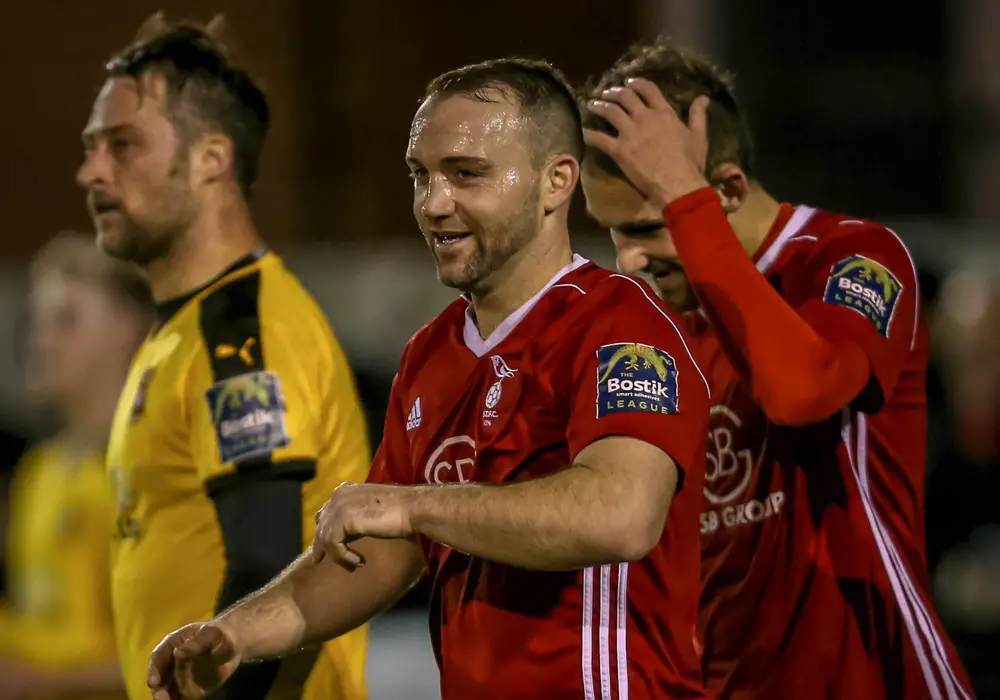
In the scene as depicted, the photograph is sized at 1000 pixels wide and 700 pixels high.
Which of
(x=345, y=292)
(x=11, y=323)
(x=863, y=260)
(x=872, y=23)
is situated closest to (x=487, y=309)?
(x=863, y=260)

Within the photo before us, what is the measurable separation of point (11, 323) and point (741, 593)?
5150 mm

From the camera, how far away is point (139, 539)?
120 inches

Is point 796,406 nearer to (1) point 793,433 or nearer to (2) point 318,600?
(1) point 793,433

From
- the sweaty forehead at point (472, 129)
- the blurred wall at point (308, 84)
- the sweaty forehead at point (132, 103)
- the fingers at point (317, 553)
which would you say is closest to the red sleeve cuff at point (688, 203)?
the sweaty forehead at point (472, 129)

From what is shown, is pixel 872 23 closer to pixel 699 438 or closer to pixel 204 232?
pixel 204 232

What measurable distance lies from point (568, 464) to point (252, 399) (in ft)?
2.93

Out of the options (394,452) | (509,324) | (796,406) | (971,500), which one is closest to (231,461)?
(394,452)

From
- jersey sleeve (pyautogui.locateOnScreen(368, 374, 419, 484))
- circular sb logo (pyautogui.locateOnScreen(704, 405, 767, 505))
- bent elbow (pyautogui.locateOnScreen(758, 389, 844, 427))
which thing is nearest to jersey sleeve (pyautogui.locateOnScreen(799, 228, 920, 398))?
bent elbow (pyautogui.locateOnScreen(758, 389, 844, 427))

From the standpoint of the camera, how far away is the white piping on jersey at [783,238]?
110 inches

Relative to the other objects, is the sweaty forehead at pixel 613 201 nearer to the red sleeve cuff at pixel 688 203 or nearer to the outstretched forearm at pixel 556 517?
the red sleeve cuff at pixel 688 203

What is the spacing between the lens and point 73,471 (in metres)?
3.99

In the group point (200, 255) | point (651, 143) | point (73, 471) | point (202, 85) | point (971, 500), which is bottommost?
point (971, 500)

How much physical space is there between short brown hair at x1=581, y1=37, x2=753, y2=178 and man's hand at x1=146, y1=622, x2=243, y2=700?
107 cm

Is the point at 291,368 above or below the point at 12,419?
above
